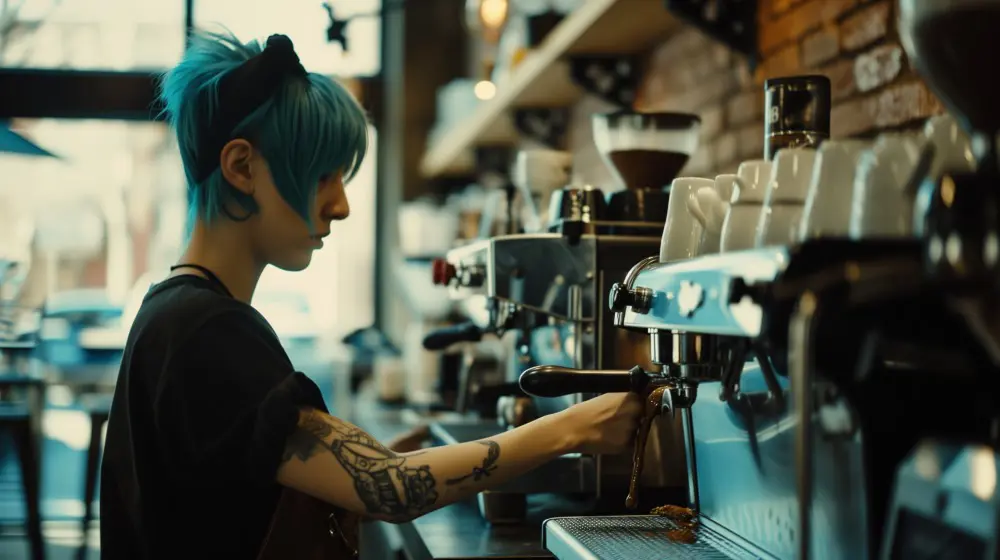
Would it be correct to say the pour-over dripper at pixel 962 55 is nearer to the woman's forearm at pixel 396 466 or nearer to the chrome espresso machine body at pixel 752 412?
the chrome espresso machine body at pixel 752 412

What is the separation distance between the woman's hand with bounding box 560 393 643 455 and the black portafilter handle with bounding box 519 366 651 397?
0.06ft

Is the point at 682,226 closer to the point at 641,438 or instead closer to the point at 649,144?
the point at 641,438

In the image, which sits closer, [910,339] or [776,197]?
[910,339]

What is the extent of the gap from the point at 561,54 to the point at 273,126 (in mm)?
1645

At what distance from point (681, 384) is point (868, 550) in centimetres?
32

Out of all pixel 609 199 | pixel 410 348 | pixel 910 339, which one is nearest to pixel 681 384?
pixel 910 339

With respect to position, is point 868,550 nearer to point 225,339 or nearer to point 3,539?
point 225,339

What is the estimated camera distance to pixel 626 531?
1390 mm

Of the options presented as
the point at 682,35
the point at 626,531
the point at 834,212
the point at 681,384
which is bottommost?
the point at 626,531

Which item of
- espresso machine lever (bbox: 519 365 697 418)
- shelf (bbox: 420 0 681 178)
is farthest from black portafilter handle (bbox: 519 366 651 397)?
shelf (bbox: 420 0 681 178)

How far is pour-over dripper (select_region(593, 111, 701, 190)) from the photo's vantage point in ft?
6.32

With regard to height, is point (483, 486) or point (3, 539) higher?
point (483, 486)

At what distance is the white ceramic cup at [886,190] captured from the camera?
901 mm

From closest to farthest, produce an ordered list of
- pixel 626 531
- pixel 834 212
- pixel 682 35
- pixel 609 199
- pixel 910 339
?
pixel 910 339 → pixel 834 212 → pixel 626 531 → pixel 609 199 → pixel 682 35
